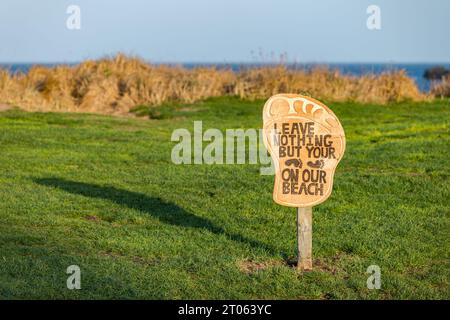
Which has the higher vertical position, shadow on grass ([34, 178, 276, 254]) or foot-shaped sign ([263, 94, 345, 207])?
foot-shaped sign ([263, 94, 345, 207])

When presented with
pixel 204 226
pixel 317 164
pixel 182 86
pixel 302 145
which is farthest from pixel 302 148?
pixel 182 86

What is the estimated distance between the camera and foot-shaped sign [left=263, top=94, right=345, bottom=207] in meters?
7.60

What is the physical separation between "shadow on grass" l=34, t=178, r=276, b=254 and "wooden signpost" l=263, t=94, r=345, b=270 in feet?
2.75

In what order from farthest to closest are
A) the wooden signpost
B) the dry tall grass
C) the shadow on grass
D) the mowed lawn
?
the dry tall grass
the shadow on grass
the wooden signpost
the mowed lawn

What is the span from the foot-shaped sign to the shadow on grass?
0.92 meters

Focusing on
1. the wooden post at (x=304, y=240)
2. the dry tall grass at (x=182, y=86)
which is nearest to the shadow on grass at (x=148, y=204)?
the wooden post at (x=304, y=240)

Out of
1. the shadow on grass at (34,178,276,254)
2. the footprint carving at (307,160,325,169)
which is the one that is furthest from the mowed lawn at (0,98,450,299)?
the footprint carving at (307,160,325,169)

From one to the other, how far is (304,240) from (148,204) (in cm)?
336

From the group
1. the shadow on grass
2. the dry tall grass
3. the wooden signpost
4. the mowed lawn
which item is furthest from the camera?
the dry tall grass

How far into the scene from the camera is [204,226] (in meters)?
9.30

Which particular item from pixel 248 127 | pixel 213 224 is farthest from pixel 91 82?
pixel 213 224

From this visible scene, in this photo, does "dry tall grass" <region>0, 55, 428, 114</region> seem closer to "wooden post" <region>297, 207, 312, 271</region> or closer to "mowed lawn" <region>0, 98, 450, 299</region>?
"mowed lawn" <region>0, 98, 450, 299</region>

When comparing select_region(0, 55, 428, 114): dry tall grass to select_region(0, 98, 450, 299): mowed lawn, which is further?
select_region(0, 55, 428, 114): dry tall grass

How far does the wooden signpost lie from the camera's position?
24.9ft
